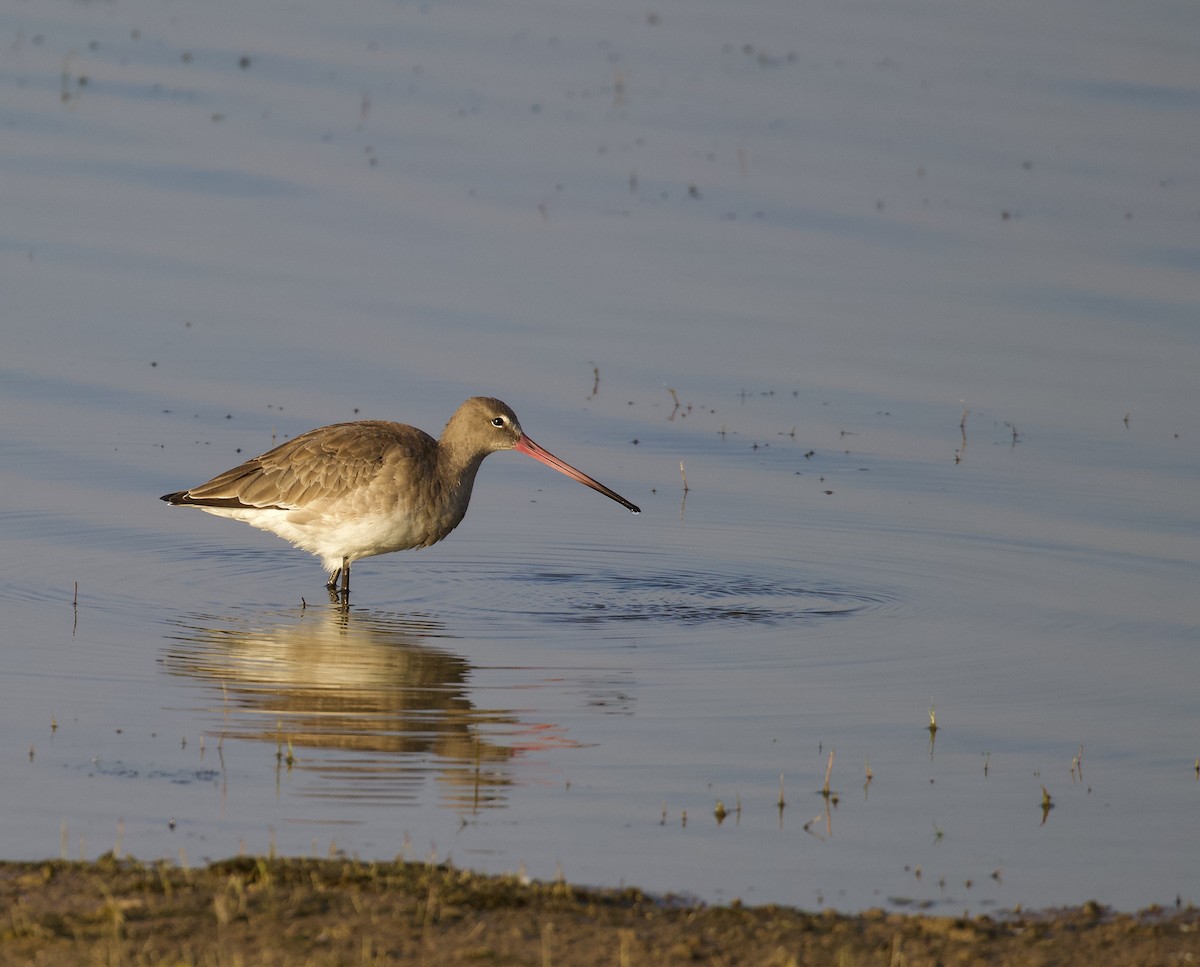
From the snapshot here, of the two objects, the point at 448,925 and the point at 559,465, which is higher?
the point at 559,465

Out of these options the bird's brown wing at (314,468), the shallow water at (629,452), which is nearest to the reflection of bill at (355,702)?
the shallow water at (629,452)

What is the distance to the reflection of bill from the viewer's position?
905 centimetres

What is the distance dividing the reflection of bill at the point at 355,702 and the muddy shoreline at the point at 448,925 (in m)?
1.30

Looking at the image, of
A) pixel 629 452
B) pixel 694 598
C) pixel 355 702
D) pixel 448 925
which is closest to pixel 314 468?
pixel 694 598

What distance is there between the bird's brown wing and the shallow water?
54 centimetres

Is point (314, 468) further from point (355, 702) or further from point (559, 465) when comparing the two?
point (355, 702)

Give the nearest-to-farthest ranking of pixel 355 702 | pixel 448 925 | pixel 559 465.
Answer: pixel 448 925, pixel 355 702, pixel 559 465

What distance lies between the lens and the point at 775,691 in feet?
35.1

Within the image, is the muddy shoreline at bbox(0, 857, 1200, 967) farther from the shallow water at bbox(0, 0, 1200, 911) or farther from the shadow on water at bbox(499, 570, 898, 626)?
the shadow on water at bbox(499, 570, 898, 626)

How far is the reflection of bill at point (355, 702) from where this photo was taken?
9.05 meters

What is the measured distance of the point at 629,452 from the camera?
619 inches

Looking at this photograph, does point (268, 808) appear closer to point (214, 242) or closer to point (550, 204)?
point (214, 242)

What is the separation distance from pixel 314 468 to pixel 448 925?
622 cm

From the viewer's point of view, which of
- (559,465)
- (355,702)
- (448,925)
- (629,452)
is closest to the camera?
(448,925)
